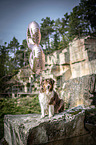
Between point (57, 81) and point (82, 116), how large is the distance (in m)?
8.63

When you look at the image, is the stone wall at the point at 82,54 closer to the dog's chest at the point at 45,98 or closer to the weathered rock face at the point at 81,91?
the weathered rock face at the point at 81,91

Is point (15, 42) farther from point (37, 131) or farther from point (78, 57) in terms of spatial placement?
point (37, 131)

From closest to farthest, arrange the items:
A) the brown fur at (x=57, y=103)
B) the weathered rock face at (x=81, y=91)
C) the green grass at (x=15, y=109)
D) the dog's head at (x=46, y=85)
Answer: the dog's head at (x=46, y=85)
the brown fur at (x=57, y=103)
the weathered rock face at (x=81, y=91)
the green grass at (x=15, y=109)

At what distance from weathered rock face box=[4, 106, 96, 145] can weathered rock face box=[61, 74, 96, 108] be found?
1586mm

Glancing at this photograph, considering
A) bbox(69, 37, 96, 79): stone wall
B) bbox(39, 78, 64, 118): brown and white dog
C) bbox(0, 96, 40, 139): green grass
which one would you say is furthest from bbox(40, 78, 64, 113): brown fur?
bbox(69, 37, 96, 79): stone wall

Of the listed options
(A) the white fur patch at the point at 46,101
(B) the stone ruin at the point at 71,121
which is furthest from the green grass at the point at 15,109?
(A) the white fur patch at the point at 46,101

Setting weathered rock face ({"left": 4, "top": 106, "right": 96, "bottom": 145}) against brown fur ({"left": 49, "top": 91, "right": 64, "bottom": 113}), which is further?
brown fur ({"left": 49, "top": 91, "right": 64, "bottom": 113})

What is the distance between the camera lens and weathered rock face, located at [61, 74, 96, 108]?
4078 mm

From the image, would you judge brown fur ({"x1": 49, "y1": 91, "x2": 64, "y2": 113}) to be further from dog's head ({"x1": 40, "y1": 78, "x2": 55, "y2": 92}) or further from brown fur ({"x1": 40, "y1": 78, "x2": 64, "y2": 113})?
dog's head ({"x1": 40, "y1": 78, "x2": 55, "y2": 92})

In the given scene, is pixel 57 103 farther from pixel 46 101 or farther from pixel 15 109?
pixel 15 109

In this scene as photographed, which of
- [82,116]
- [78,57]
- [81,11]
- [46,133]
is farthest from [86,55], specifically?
[46,133]

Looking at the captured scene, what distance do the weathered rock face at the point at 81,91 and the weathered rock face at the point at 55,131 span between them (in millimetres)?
1586

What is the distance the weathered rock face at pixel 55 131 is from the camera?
1.96m

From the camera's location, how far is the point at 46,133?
207cm
